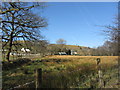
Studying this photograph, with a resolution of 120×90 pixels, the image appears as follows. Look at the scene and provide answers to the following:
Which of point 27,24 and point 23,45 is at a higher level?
point 27,24

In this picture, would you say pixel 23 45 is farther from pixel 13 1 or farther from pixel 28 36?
pixel 13 1

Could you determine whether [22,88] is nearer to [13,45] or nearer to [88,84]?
[88,84]

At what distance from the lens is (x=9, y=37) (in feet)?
34.0

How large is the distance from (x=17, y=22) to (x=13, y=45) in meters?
3.28

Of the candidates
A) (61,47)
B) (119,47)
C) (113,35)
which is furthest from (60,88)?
(61,47)

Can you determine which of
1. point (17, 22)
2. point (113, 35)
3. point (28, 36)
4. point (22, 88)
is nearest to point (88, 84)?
point (22, 88)

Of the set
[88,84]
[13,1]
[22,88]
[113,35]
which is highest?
[13,1]

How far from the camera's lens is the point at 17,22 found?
8.52 m

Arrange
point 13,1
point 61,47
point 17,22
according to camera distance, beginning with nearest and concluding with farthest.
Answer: point 13,1
point 17,22
point 61,47

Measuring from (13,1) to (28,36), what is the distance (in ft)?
14.5

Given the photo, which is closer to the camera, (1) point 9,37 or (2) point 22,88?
(2) point 22,88

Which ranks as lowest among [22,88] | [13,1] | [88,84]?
[88,84]

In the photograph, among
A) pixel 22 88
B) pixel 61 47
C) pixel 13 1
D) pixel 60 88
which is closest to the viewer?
pixel 22 88

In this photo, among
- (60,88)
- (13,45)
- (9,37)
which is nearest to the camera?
(60,88)
